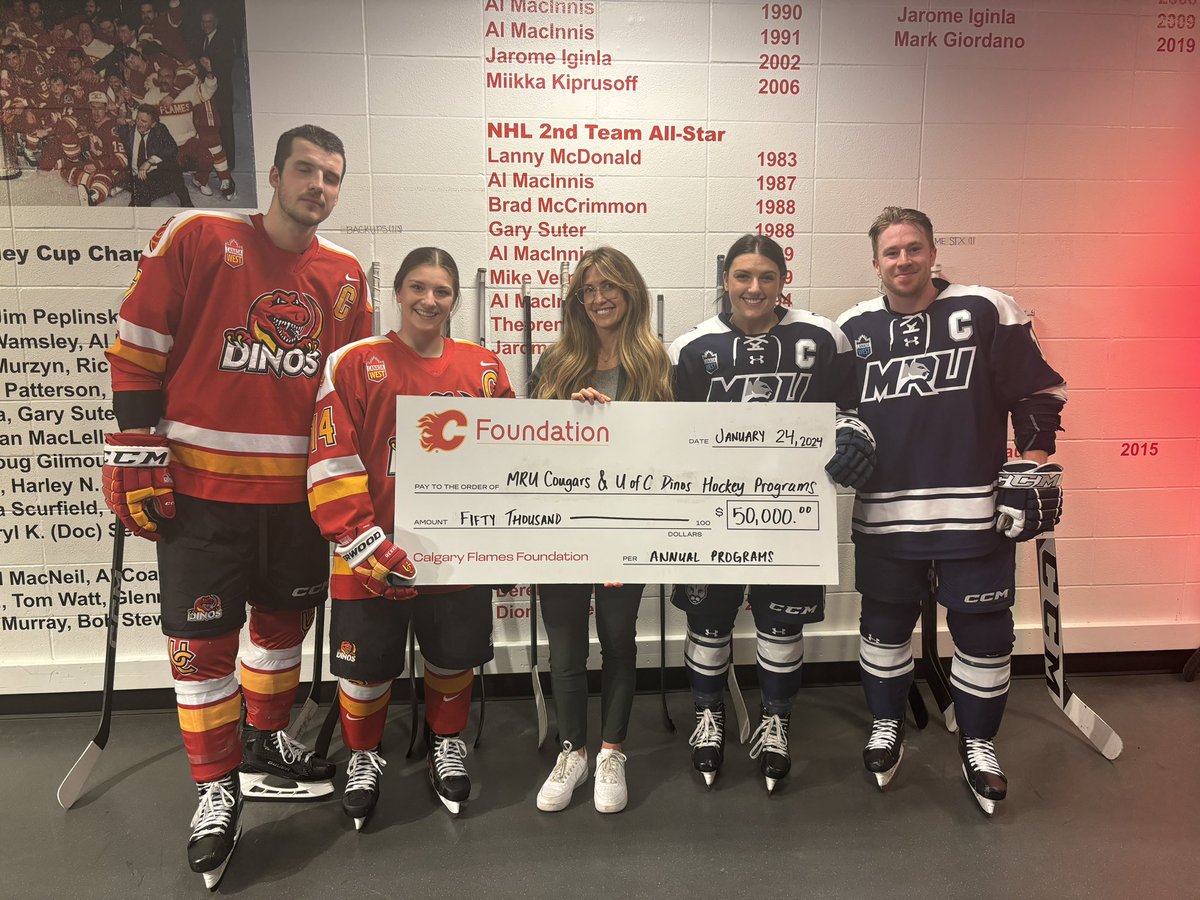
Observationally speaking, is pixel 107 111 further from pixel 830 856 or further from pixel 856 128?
pixel 830 856

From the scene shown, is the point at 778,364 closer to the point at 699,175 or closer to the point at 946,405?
the point at 946,405

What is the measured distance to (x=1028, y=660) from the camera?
8.96ft

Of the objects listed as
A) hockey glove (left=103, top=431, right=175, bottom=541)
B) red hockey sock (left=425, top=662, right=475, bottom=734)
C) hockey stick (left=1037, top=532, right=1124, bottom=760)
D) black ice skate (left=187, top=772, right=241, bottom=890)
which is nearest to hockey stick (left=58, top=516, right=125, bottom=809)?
hockey glove (left=103, top=431, right=175, bottom=541)

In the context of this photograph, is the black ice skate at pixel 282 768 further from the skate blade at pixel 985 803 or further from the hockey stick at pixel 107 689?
the skate blade at pixel 985 803

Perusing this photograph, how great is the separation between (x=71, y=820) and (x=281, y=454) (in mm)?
1317

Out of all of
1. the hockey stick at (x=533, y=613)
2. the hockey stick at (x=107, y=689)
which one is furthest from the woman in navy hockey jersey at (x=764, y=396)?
the hockey stick at (x=107, y=689)

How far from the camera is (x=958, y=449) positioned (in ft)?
6.23

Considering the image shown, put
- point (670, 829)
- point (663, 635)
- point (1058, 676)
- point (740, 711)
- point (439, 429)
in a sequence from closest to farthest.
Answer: point (439, 429)
point (670, 829)
point (1058, 676)
point (740, 711)
point (663, 635)

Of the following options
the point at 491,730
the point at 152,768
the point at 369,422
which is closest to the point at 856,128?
the point at 369,422

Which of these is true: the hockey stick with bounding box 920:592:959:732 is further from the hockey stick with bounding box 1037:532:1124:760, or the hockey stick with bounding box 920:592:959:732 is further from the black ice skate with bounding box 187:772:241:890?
the black ice skate with bounding box 187:772:241:890

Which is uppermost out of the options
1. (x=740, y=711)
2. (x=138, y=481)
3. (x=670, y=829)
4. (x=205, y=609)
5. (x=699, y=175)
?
(x=699, y=175)

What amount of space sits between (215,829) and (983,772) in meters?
2.19

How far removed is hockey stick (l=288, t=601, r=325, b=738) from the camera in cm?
216

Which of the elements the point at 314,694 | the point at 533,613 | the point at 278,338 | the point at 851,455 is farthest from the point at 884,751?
the point at 278,338
